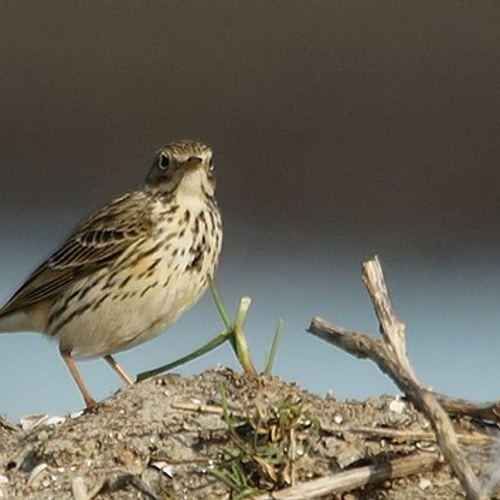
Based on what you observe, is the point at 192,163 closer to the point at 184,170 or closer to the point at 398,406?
the point at 184,170

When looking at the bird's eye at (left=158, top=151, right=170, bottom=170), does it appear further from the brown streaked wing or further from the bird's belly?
the bird's belly

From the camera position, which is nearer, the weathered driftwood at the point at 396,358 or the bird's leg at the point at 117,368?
the weathered driftwood at the point at 396,358

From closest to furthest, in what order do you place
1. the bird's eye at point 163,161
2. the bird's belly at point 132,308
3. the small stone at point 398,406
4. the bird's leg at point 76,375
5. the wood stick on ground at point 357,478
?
the wood stick on ground at point 357,478 < the small stone at point 398,406 < the bird's leg at point 76,375 < the bird's belly at point 132,308 < the bird's eye at point 163,161

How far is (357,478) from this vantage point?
524 centimetres

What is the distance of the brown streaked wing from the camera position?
7.60m

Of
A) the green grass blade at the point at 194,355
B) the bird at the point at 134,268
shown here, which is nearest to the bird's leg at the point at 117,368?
the bird at the point at 134,268

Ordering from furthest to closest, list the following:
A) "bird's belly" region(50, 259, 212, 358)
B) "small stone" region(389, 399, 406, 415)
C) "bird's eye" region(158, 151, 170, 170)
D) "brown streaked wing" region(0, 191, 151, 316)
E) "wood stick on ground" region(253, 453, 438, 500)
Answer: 1. "bird's eye" region(158, 151, 170, 170)
2. "brown streaked wing" region(0, 191, 151, 316)
3. "bird's belly" region(50, 259, 212, 358)
4. "small stone" region(389, 399, 406, 415)
5. "wood stick on ground" region(253, 453, 438, 500)

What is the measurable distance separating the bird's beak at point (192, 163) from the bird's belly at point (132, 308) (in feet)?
1.33

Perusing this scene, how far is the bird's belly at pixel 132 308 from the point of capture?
24.1 ft

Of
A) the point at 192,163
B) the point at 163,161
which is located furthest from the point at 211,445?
the point at 163,161

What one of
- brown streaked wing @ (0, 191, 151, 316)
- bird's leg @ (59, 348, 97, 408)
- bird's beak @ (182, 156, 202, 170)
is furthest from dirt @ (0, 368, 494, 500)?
bird's beak @ (182, 156, 202, 170)

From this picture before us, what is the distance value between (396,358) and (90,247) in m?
2.57

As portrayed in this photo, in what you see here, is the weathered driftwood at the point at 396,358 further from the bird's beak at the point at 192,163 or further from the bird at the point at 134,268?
the bird's beak at the point at 192,163

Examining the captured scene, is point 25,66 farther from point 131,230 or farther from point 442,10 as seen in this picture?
point 131,230
